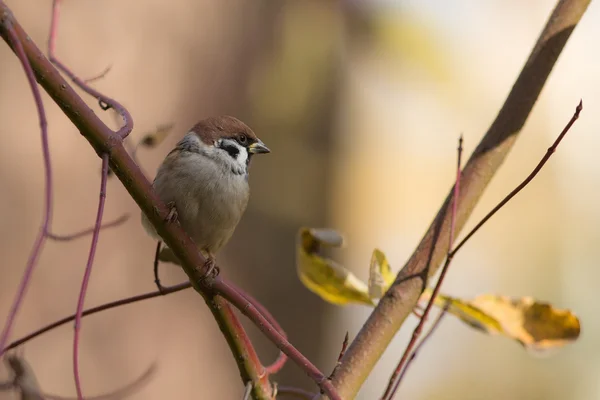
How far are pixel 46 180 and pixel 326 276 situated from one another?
2.10ft

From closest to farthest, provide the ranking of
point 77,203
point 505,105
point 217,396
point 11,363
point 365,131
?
point 11,363 → point 505,105 → point 77,203 → point 217,396 → point 365,131

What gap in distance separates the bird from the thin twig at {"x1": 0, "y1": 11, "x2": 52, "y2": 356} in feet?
3.06

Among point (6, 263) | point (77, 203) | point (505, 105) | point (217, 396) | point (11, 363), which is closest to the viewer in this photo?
point (11, 363)

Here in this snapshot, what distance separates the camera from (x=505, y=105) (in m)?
1.18

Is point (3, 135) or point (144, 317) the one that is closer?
point (3, 135)

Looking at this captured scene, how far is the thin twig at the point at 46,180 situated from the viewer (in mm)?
631

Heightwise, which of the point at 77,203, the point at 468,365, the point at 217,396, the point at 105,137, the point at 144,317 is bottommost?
the point at 468,365

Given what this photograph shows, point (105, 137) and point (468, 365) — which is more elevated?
point (105, 137)

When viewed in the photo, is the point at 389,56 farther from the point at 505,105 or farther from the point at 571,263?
the point at 505,105

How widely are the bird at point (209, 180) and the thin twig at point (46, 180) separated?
0.93 metres

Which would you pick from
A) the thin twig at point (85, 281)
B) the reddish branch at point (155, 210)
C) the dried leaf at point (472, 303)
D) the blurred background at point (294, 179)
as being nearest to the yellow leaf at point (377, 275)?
the dried leaf at point (472, 303)

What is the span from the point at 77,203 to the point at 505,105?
213cm

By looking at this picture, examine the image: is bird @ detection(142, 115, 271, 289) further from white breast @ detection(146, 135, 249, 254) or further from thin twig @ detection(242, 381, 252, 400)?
thin twig @ detection(242, 381, 252, 400)

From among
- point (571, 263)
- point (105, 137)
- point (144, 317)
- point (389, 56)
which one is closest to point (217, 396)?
point (144, 317)
